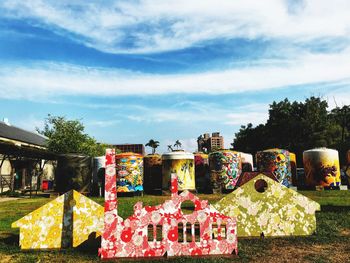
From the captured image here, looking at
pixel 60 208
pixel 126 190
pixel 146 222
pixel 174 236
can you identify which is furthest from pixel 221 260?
pixel 126 190

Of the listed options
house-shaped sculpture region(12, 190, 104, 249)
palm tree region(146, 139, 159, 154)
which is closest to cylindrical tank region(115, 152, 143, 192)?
house-shaped sculpture region(12, 190, 104, 249)

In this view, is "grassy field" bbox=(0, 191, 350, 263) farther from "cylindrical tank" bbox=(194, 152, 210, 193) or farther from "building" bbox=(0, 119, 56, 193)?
"cylindrical tank" bbox=(194, 152, 210, 193)

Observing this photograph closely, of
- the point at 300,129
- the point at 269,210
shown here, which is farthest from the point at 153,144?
the point at 269,210

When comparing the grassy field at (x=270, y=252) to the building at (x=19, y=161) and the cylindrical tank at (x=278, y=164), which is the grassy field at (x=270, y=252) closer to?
the cylindrical tank at (x=278, y=164)

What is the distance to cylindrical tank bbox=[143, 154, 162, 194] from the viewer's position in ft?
67.2

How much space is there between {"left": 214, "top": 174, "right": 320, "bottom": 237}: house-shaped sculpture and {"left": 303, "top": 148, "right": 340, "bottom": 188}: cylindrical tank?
51.4 feet

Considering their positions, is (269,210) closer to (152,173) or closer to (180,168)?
(180,168)

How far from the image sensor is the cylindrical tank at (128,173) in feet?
59.6

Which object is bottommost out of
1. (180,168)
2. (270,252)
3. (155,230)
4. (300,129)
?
(270,252)

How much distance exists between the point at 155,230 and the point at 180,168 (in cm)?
1373

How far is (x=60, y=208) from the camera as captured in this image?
18.4ft

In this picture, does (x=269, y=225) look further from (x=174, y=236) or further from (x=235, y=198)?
(x=174, y=236)

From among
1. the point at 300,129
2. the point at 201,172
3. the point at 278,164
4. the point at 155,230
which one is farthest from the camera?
the point at 300,129

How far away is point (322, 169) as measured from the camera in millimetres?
20469
